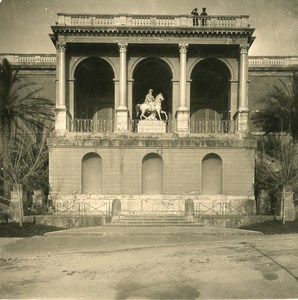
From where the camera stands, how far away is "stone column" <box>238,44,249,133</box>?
93.6 feet

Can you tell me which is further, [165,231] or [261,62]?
[261,62]

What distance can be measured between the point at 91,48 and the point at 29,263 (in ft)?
60.6

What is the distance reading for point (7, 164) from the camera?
84.2ft

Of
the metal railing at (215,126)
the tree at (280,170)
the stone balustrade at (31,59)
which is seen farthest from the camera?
the stone balustrade at (31,59)

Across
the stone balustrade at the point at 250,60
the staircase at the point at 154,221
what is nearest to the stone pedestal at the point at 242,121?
the staircase at the point at 154,221

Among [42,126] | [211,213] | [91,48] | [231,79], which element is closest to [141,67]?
[91,48]

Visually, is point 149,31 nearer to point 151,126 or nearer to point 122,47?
point 122,47

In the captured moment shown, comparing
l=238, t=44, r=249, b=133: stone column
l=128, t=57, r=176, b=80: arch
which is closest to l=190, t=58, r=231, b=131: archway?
l=128, t=57, r=176, b=80: arch

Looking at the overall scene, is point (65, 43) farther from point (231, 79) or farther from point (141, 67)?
point (231, 79)

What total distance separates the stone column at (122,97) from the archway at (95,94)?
4.22 meters

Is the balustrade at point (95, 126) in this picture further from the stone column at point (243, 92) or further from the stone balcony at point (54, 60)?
the stone column at point (243, 92)

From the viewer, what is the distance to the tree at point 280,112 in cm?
3078

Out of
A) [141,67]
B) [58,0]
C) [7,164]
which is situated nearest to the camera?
[58,0]

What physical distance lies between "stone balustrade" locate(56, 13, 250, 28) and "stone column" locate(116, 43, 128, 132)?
1.66 meters
